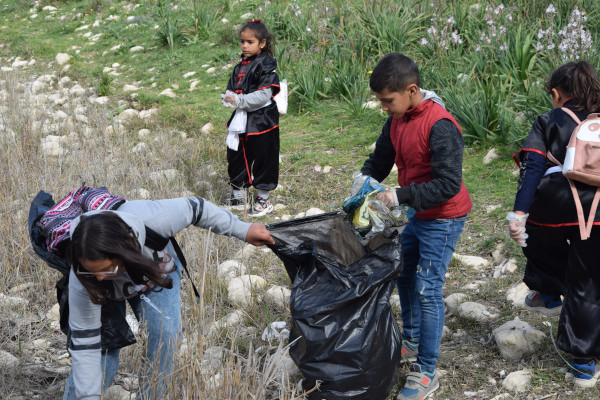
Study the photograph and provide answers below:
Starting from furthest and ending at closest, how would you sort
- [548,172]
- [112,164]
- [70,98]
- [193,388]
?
[70,98] → [112,164] → [548,172] → [193,388]

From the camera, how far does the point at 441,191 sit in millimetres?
2514

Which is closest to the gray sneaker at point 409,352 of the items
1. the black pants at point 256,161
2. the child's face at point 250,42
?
the black pants at point 256,161

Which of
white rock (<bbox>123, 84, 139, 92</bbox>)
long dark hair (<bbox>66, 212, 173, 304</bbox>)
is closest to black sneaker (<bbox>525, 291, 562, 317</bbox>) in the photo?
long dark hair (<bbox>66, 212, 173, 304</bbox>)

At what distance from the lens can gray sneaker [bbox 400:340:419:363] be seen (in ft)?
9.90

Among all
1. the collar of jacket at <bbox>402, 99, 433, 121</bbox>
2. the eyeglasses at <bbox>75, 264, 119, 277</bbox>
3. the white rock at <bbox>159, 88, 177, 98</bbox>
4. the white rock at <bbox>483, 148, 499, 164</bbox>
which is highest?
the collar of jacket at <bbox>402, 99, 433, 121</bbox>

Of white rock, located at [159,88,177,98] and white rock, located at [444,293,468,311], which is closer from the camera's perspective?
white rock, located at [444,293,468,311]

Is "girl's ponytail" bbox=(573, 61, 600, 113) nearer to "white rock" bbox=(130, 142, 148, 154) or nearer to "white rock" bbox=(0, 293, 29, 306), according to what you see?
"white rock" bbox=(0, 293, 29, 306)

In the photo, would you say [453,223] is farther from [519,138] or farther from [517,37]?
[517,37]

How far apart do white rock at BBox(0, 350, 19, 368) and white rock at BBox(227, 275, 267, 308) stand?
112 centimetres

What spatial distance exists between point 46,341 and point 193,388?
1661 mm

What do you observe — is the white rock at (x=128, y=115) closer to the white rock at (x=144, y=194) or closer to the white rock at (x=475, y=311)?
the white rock at (x=144, y=194)

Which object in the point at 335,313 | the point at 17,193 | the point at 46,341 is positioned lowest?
the point at 46,341

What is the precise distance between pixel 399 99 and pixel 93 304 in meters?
1.44

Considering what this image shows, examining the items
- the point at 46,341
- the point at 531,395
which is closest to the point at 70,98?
the point at 46,341
